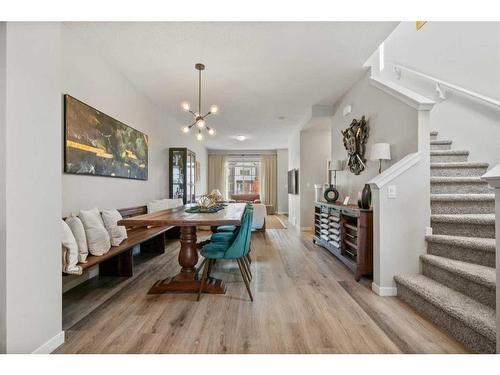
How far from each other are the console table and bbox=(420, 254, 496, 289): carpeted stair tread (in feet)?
1.86

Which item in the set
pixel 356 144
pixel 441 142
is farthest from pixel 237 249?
pixel 441 142

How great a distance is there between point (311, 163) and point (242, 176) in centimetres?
509

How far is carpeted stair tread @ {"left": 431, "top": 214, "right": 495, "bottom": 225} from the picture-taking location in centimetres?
220

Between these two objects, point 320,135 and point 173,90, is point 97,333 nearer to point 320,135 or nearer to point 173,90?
point 173,90

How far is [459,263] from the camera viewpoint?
2.10m

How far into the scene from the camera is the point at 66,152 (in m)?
2.48

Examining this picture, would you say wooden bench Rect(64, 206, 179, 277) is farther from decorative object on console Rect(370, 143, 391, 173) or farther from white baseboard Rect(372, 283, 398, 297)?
decorative object on console Rect(370, 143, 391, 173)

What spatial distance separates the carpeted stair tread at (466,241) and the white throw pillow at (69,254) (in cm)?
317

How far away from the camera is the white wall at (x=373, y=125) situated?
276cm

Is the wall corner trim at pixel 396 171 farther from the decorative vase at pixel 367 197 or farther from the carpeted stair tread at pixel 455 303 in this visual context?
the carpeted stair tread at pixel 455 303

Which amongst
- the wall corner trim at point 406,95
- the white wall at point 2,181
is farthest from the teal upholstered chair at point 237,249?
the wall corner trim at point 406,95

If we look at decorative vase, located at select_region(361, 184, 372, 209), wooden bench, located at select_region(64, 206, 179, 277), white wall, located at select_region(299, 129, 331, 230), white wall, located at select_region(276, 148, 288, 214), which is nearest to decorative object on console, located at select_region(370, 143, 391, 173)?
decorative vase, located at select_region(361, 184, 372, 209)

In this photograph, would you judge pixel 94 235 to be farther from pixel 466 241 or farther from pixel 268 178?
pixel 268 178

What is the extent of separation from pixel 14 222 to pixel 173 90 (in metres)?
3.45
